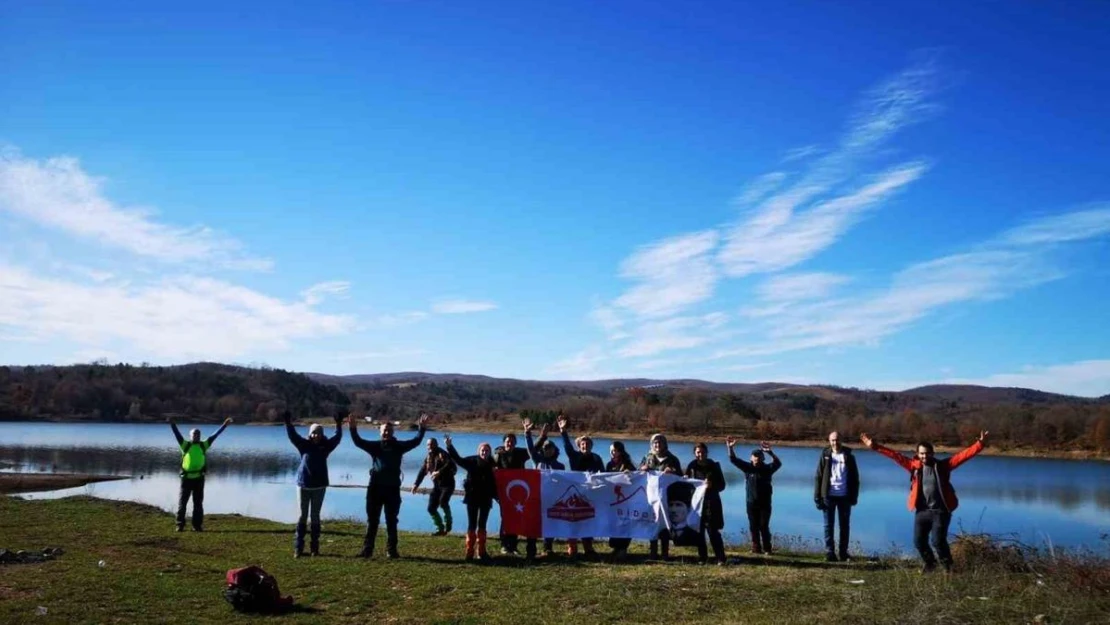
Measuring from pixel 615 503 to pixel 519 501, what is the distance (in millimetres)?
1753

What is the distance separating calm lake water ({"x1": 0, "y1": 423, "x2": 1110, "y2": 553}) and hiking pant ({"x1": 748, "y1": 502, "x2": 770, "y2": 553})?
4.52m

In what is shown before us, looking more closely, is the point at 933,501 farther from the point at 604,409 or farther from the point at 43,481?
the point at 604,409

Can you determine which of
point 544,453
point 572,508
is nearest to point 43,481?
point 544,453

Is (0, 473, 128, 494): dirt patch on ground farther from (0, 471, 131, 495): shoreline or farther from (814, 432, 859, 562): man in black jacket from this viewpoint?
(814, 432, 859, 562): man in black jacket

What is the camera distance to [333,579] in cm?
1138

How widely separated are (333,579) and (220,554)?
3.67 m

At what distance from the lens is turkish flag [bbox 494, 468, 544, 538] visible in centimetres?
1387

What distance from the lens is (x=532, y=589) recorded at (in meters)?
10.7

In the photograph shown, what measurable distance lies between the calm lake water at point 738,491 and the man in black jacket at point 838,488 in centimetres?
312

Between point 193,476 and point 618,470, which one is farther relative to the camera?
point 193,476

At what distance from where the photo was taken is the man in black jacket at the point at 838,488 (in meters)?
13.8

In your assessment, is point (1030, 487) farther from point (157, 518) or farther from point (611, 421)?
point (611, 421)

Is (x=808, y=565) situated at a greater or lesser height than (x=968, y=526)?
greater

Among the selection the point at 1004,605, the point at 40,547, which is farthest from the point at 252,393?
the point at 1004,605
